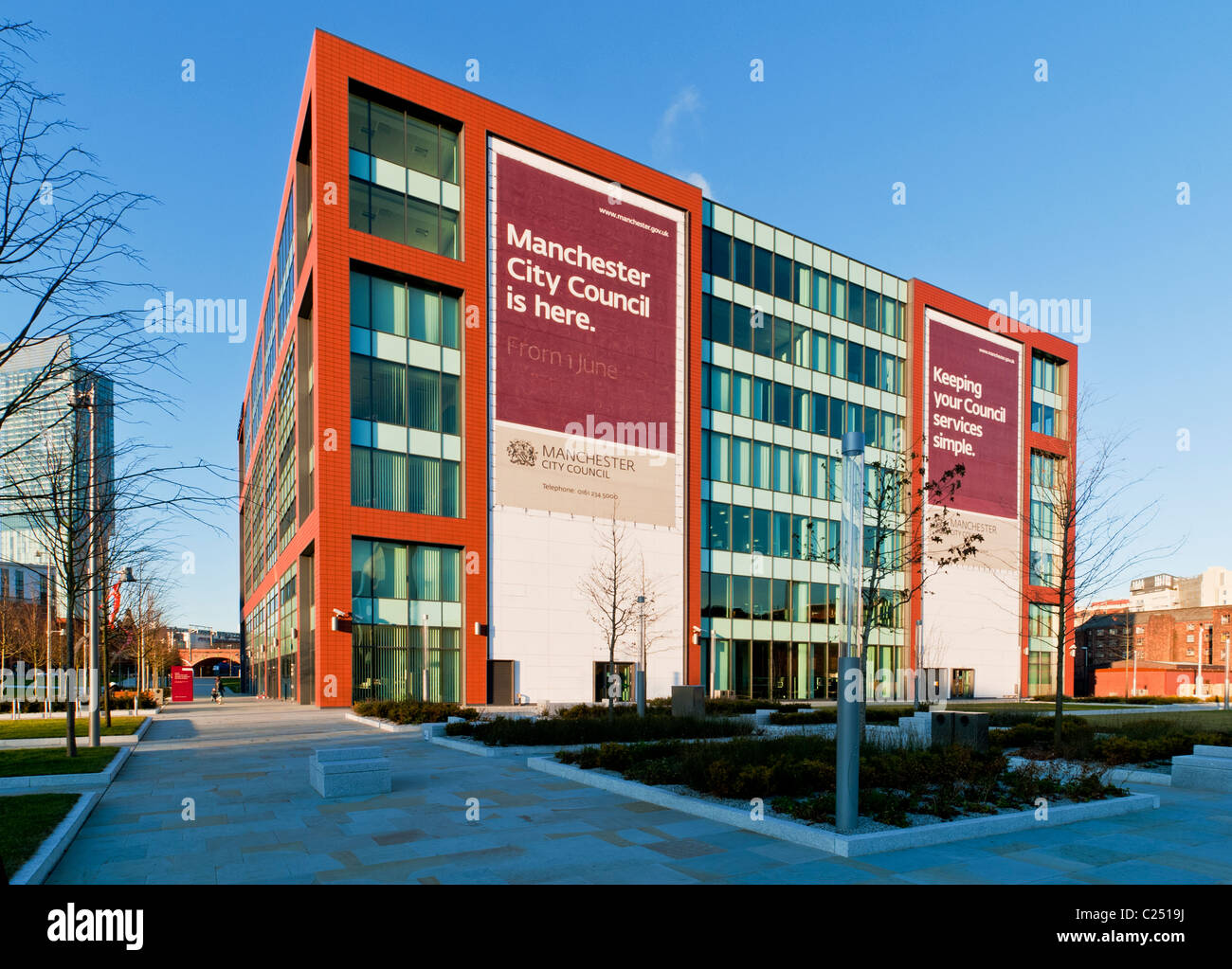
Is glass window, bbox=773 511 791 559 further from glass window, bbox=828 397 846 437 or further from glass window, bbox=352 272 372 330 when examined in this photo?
glass window, bbox=352 272 372 330

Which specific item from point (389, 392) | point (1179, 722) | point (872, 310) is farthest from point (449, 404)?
point (872, 310)

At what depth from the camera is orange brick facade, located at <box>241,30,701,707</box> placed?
34.8 meters

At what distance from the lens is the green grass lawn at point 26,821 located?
8.41 meters

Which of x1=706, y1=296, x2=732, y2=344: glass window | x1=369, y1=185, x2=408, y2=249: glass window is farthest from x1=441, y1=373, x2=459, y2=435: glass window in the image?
x1=706, y1=296, x2=732, y2=344: glass window

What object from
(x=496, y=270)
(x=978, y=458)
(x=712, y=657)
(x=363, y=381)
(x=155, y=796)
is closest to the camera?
(x=155, y=796)

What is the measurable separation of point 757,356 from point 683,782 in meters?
40.1

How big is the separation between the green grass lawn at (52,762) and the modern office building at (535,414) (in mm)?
12243

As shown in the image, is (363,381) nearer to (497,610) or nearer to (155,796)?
(497,610)

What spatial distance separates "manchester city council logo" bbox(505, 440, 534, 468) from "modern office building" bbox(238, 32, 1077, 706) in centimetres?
10

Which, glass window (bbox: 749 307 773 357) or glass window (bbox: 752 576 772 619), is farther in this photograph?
glass window (bbox: 749 307 773 357)

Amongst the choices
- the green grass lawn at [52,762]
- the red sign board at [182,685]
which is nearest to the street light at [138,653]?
the red sign board at [182,685]

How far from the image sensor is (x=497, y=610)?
38.6 m
